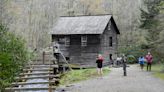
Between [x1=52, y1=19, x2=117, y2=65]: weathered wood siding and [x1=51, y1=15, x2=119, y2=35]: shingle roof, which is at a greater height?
[x1=51, y1=15, x2=119, y2=35]: shingle roof

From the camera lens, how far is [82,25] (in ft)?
152

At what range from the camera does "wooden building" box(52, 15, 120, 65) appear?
1795 inches

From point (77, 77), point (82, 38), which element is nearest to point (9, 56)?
point (77, 77)

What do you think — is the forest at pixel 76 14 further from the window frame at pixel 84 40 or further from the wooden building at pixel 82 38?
the window frame at pixel 84 40

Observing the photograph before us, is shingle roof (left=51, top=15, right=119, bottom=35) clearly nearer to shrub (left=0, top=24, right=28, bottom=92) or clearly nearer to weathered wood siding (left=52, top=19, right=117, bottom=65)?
weathered wood siding (left=52, top=19, right=117, bottom=65)

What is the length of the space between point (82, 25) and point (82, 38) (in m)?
1.69

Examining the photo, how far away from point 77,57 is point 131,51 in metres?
13.4

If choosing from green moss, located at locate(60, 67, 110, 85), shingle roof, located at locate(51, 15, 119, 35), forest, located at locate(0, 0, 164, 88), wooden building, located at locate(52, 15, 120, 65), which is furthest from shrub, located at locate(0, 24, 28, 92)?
forest, located at locate(0, 0, 164, 88)

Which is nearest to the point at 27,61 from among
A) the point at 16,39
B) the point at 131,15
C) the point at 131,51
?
the point at 16,39

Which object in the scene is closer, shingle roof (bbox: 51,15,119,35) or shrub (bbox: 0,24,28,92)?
shrub (bbox: 0,24,28,92)

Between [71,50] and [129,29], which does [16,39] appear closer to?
[71,50]

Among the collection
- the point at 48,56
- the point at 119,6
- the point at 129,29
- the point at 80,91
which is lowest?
the point at 80,91

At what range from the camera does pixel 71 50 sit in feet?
154

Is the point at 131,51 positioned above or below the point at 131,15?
below
